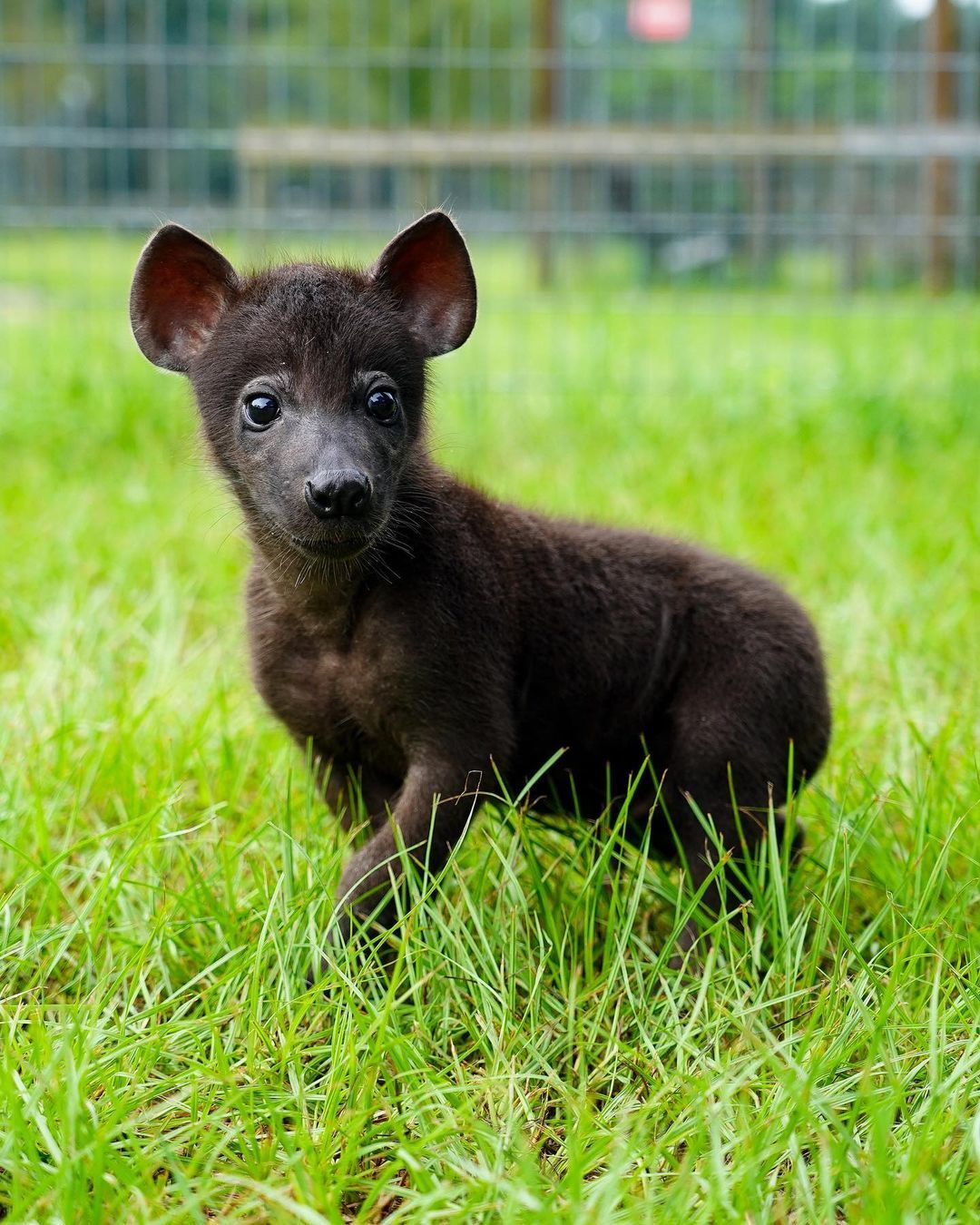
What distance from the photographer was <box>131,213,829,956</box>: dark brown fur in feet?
8.90

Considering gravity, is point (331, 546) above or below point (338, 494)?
below

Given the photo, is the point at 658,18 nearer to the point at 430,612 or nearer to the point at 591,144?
the point at 591,144

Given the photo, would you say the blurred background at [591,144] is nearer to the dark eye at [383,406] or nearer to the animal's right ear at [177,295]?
the animal's right ear at [177,295]

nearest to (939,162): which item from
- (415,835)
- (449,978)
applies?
(415,835)

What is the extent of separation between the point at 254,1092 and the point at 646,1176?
608mm

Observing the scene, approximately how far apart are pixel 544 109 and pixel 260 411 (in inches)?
291

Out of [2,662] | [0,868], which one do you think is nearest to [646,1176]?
[0,868]

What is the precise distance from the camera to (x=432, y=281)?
2.99 metres

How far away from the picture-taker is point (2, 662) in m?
4.23

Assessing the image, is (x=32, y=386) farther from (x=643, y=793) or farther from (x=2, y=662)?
(x=643, y=793)

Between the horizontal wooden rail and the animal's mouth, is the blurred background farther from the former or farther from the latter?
the animal's mouth

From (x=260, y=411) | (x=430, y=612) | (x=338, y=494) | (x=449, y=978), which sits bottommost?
(x=449, y=978)

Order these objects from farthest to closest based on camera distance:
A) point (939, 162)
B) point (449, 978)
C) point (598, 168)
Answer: point (598, 168) < point (939, 162) < point (449, 978)

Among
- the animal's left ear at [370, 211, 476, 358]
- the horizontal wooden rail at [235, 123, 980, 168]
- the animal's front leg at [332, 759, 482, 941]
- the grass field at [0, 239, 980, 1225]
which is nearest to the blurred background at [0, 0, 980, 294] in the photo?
the horizontal wooden rail at [235, 123, 980, 168]
